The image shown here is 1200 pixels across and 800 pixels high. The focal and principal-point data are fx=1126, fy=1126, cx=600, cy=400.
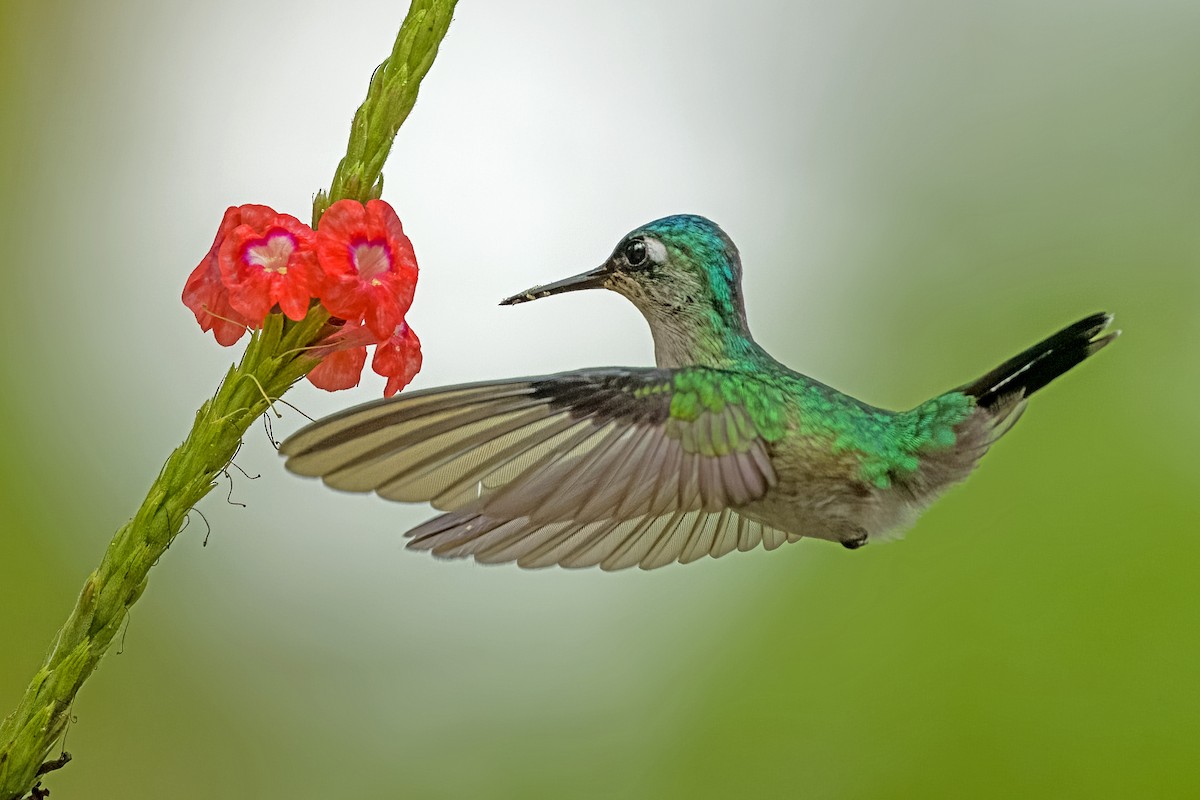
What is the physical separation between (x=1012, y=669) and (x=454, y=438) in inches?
121

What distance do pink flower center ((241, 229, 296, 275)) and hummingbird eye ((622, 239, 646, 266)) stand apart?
814 millimetres

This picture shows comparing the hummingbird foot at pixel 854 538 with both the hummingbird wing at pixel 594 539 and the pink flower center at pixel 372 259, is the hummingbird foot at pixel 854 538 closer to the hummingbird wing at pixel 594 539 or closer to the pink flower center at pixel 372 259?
the hummingbird wing at pixel 594 539

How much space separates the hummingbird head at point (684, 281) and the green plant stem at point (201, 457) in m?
0.69

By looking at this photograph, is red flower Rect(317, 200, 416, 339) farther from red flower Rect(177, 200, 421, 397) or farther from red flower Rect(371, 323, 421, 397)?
red flower Rect(371, 323, 421, 397)

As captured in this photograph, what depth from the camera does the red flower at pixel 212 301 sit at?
1.43 metres

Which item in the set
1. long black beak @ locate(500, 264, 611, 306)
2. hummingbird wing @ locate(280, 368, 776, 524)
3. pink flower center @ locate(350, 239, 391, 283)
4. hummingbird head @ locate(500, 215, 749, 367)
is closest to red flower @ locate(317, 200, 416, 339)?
pink flower center @ locate(350, 239, 391, 283)

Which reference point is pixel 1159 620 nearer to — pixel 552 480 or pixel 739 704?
pixel 739 704

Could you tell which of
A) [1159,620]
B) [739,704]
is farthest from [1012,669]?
[739,704]

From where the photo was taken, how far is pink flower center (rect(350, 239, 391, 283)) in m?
1.29

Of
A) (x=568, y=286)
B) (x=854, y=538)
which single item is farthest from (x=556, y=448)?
(x=854, y=538)

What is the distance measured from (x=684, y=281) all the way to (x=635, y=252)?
0.11 metres

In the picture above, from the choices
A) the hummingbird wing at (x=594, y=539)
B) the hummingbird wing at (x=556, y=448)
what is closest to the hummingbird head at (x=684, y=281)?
the hummingbird wing at (x=556, y=448)

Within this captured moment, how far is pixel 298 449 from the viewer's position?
1.17 metres

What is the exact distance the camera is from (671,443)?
179cm
